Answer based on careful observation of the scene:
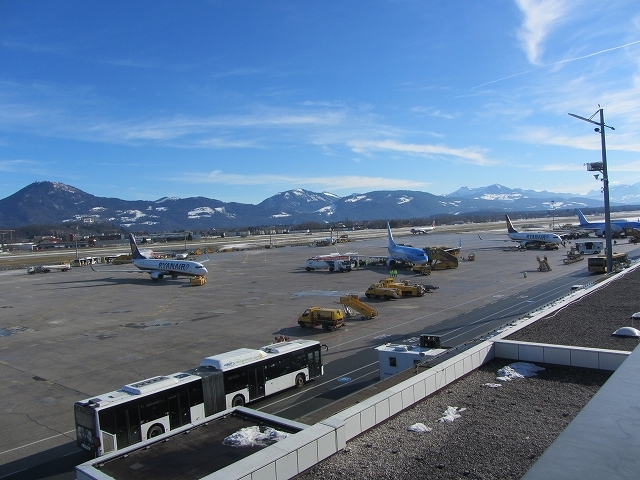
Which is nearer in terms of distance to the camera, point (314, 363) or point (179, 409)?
point (179, 409)

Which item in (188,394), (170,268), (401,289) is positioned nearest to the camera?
(188,394)

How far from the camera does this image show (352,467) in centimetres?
1234

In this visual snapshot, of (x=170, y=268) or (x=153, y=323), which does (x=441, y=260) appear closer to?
(x=170, y=268)

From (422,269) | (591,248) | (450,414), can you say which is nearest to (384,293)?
(422,269)

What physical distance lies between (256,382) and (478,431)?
539 inches

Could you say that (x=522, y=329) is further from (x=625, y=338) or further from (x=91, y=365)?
(x=91, y=365)

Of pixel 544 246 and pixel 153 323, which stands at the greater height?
pixel 544 246

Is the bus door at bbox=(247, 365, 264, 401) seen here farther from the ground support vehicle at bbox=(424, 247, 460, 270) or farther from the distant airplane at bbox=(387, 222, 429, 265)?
the ground support vehicle at bbox=(424, 247, 460, 270)

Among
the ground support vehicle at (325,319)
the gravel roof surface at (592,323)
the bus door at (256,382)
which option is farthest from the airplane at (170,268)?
the gravel roof surface at (592,323)

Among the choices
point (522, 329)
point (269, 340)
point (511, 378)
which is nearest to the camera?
point (511, 378)

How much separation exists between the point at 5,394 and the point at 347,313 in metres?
27.7

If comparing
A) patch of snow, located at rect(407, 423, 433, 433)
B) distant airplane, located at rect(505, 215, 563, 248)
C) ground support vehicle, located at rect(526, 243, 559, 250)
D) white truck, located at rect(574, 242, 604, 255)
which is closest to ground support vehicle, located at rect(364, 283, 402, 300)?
patch of snow, located at rect(407, 423, 433, 433)

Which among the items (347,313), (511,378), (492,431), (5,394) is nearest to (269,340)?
(347,313)

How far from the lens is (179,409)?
854 inches
